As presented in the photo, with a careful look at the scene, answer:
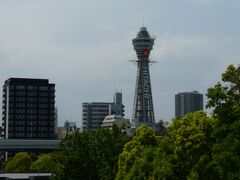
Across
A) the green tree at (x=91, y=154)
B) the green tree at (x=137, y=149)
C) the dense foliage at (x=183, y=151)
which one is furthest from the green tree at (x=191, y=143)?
the green tree at (x=91, y=154)

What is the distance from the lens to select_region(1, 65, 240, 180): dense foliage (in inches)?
1222

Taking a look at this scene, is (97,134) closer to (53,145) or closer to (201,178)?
(201,178)

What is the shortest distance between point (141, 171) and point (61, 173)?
17.4 metres

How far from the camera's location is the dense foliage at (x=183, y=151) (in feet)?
102

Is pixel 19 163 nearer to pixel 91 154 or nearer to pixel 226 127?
pixel 91 154

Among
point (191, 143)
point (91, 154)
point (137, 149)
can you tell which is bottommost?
point (91, 154)

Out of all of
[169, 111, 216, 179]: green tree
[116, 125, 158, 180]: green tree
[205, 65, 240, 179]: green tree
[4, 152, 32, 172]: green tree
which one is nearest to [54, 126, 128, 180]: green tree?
[116, 125, 158, 180]: green tree

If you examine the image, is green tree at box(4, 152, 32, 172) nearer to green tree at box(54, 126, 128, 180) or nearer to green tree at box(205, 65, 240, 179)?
green tree at box(54, 126, 128, 180)

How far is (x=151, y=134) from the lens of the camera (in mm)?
45844

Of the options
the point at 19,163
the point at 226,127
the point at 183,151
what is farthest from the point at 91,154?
the point at 19,163

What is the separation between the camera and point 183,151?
3766 cm

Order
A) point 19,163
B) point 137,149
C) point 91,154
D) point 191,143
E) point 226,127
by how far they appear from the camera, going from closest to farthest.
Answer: point 226,127
point 191,143
point 137,149
point 91,154
point 19,163

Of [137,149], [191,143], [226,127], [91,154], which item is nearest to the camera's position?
[226,127]

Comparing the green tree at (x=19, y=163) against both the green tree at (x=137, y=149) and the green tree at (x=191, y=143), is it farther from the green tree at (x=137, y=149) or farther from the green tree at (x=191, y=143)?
the green tree at (x=191, y=143)
